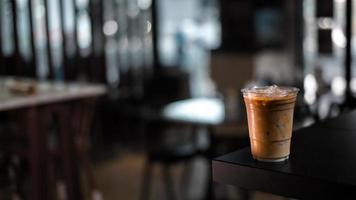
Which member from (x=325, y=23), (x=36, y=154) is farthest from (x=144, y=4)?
(x=36, y=154)

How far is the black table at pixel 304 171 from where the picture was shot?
1.04m

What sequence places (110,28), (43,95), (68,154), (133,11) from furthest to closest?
(133,11) < (110,28) < (68,154) < (43,95)

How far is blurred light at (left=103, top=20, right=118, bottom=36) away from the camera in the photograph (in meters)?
5.51

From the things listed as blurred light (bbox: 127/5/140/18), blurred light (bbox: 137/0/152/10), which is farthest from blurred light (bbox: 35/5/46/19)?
blurred light (bbox: 137/0/152/10)

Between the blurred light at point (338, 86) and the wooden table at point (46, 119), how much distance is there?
248 cm

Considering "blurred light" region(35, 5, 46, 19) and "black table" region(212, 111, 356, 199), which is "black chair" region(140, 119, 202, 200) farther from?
"black table" region(212, 111, 356, 199)

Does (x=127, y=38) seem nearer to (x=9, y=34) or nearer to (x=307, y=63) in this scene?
(x=9, y=34)

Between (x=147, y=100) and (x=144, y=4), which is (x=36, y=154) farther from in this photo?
(x=144, y=4)

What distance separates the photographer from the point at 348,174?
1.08 metres

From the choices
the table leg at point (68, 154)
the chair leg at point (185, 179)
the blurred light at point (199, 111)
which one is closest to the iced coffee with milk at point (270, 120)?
the blurred light at point (199, 111)

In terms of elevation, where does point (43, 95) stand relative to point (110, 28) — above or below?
below

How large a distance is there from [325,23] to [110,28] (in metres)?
2.60

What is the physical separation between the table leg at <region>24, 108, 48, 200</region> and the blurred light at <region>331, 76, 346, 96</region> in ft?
9.27

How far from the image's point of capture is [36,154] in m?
3.45
